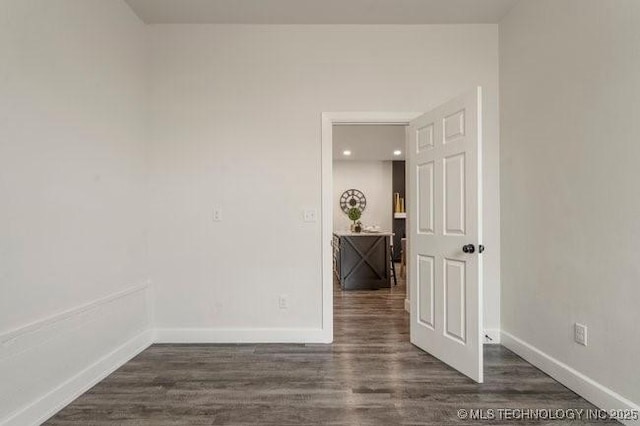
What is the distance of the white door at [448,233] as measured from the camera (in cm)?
237

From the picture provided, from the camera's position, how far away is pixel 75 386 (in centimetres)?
219

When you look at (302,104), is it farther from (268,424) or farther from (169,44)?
(268,424)

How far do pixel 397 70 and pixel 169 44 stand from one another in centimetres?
213

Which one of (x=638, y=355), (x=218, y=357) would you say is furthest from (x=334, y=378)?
(x=638, y=355)

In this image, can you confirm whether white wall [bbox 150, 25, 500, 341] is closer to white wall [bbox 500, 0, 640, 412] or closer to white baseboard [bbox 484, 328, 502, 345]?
white baseboard [bbox 484, 328, 502, 345]

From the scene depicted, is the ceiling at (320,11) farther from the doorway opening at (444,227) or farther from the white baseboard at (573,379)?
the white baseboard at (573,379)

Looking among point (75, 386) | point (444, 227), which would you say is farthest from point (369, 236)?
point (75, 386)

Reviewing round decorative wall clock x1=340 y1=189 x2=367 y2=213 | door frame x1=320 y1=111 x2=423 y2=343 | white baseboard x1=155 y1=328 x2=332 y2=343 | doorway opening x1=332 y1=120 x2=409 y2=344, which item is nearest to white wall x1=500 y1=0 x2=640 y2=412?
door frame x1=320 y1=111 x2=423 y2=343

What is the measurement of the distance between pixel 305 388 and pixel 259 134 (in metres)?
2.15

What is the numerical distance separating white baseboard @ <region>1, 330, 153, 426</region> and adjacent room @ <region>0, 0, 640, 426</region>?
2 centimetres

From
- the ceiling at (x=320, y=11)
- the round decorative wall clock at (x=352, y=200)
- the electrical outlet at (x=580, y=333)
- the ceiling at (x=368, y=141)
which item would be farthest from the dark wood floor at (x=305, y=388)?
the round decorative wall clock at (x=352, y=200)

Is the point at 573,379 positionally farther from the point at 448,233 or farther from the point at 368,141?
the point at 368,141

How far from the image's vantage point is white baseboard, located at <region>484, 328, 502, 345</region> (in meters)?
3.08

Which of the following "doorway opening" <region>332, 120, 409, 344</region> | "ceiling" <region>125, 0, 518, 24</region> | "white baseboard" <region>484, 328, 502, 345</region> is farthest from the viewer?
"doorway opening" <region>332, 120, 409, 344</region>
